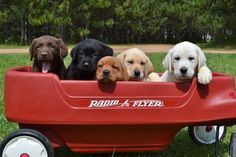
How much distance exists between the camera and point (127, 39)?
40.7 meters

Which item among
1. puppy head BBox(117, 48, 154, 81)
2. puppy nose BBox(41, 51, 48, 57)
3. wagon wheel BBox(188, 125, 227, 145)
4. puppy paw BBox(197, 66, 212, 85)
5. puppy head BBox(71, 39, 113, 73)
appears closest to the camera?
puppy paw BBox(197, 66, 212, 85)

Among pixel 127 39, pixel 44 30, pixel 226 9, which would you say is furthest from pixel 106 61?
pixel 127 39

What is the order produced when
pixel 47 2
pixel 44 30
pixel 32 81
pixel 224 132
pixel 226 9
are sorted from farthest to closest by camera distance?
pixel 44 30, pixel 47 2, pixel 226 9, pixel 224 132, pixel 32 81

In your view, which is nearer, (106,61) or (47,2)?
(106,61)

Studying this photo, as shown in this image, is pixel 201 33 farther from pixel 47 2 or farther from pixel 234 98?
pixel 234 98

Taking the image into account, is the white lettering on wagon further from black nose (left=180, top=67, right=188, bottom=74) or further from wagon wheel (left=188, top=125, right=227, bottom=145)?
wagon wheel (left=188, top=125, right=227, bottom=145)

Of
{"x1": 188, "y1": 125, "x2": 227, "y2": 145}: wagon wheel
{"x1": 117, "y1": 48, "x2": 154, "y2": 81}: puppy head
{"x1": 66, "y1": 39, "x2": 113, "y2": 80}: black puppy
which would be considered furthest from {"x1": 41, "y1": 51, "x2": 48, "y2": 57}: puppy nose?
{"x1": 188, "y1": 125, "x2": 227, "y2": 145}: wagon wheel

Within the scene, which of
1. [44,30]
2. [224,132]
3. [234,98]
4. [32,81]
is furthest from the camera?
[44,30]

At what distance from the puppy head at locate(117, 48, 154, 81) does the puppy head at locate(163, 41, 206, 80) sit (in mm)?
378

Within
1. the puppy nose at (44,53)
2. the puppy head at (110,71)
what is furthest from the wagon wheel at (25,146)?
the puppy nose at (44,53)

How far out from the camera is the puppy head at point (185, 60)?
4105mm

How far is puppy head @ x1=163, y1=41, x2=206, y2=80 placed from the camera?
162 inches

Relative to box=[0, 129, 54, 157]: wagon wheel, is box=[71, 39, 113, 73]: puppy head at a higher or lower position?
higher

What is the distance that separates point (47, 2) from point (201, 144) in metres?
28.9
